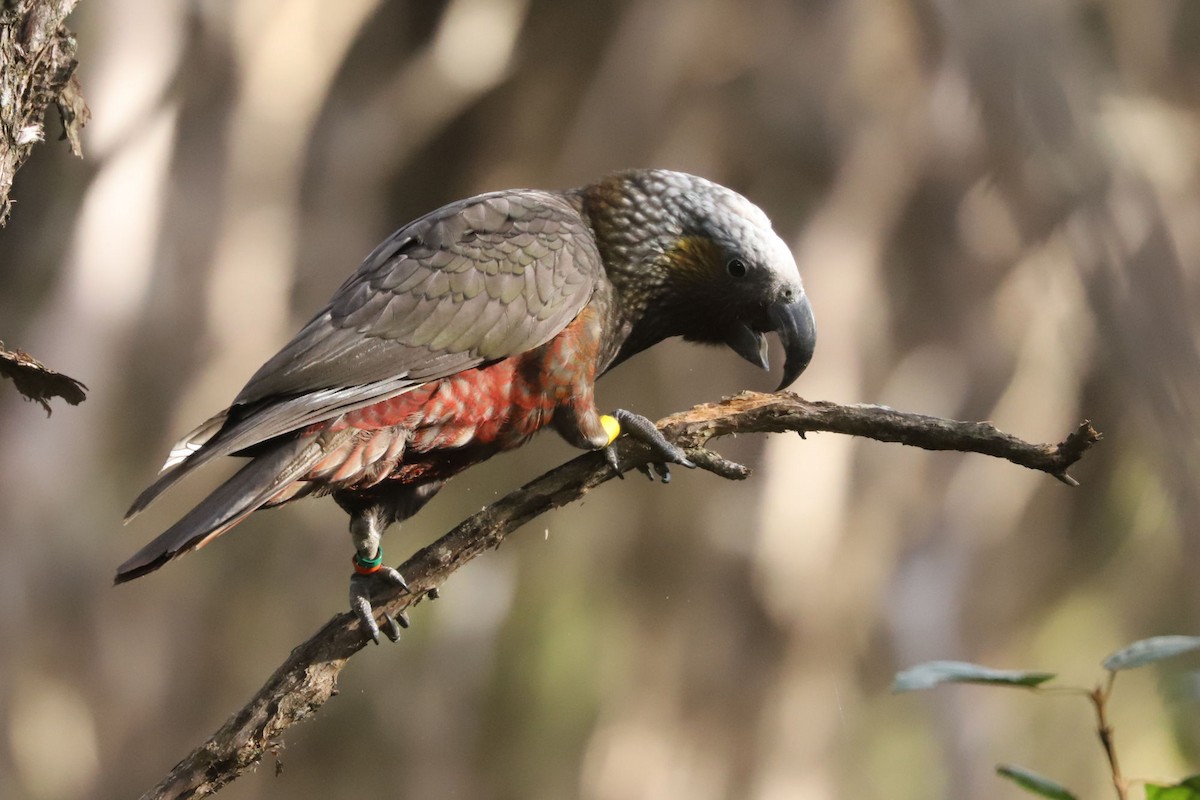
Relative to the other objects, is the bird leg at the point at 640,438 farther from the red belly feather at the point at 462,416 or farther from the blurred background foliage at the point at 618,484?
the blurred background foliage at the point at 618,484

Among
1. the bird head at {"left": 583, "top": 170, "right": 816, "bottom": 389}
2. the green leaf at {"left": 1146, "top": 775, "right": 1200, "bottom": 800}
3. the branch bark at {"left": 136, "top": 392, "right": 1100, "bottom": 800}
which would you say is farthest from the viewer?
the bird head at {"left": 583, "top": 170, "right": 816, "bottom": 389}

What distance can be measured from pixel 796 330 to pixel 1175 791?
1.14 meters

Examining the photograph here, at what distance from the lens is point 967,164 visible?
3695 millimetres

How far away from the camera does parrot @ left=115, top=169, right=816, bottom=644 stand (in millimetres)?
1568

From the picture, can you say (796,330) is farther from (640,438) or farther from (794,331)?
(640,438)

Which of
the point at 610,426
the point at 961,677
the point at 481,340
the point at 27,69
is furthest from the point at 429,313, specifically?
the point at 961,677

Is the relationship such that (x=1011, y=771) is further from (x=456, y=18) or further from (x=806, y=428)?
(x=456, y=18)

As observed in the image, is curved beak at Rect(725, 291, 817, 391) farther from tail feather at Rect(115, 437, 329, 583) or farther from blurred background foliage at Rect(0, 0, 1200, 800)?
blurred background foliage at Rect(0, 0, 1200, 800)

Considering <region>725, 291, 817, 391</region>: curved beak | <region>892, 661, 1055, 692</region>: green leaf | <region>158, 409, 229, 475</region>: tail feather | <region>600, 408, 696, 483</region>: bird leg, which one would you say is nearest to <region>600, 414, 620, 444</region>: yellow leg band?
<region>600, 408, 696, 483</region>: bird leg

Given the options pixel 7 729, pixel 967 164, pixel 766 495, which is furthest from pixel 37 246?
pixel 967 164

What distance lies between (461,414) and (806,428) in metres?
0.56

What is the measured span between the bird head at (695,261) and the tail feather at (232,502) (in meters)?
0.66

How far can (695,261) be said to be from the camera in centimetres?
192

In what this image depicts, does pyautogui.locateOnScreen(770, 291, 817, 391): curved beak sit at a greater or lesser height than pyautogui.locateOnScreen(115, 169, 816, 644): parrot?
greater
